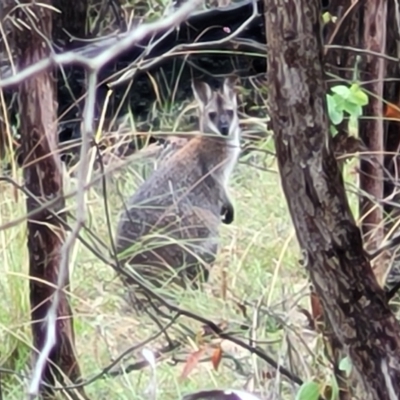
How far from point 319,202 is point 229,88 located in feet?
10.6

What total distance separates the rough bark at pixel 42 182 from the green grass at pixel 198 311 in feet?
0.41

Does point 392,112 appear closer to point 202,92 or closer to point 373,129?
point 373,129

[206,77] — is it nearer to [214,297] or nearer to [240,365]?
[214,297]

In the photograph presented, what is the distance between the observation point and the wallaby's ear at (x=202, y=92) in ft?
16.0

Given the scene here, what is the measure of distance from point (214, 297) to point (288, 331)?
0.85 metres

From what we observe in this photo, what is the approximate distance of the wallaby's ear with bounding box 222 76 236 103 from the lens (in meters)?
4.79

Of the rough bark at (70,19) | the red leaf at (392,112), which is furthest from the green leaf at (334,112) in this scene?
the rough bark at (70,19)

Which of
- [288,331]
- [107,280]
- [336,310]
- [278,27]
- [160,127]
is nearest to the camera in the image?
[278,27]

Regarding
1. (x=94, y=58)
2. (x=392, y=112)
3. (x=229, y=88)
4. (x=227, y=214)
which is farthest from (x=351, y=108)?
(x=229, y=88)

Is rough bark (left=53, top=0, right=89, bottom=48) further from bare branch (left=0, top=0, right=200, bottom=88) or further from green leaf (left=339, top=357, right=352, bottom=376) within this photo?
bare branch (left=0, top=0, right=200, bottom=88)

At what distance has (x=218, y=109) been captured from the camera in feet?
15.5

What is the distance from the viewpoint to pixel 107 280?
341 centimetres

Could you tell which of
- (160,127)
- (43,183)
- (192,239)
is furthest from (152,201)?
(43,183)

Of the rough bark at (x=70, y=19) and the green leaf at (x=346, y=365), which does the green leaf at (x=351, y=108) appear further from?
the rough bark at (x=70, y=19)
